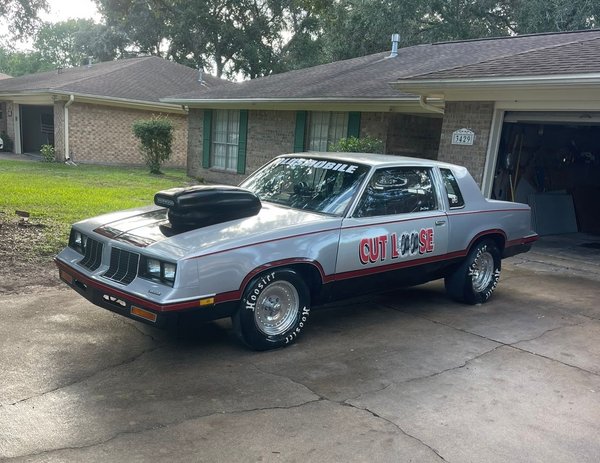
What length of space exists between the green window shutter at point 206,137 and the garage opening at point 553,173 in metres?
10.3

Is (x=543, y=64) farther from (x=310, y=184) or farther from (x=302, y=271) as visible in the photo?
(x=302, y=271)

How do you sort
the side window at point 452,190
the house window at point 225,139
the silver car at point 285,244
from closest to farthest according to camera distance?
the silver car at point 285,244, the side window at point 452,190, the house window at point 225,139

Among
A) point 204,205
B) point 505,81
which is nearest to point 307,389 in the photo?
point 204,205

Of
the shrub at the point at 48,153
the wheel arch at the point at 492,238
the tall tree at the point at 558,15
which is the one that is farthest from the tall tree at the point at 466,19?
the wheel arch at the point at 492,238

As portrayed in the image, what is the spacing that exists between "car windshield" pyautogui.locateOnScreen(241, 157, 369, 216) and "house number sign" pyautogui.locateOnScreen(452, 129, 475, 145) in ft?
16.6

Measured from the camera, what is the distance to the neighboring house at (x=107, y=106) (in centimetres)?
2128

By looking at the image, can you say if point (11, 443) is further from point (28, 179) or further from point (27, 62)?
point (27, 62)

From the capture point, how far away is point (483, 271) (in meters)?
6.29

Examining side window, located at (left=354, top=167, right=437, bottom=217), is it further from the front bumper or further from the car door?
the front bumper

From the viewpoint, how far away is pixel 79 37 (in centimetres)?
4053

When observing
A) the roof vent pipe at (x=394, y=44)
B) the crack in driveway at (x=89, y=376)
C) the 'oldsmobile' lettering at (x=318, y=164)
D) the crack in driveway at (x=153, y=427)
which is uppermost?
the roof vent pipe at (x=394, y=44)

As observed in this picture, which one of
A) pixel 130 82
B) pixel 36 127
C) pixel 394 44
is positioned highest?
pixel 394 44

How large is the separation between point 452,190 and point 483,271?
1.08 m

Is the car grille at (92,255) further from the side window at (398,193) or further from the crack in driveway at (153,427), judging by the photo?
the side window at (398,193)
